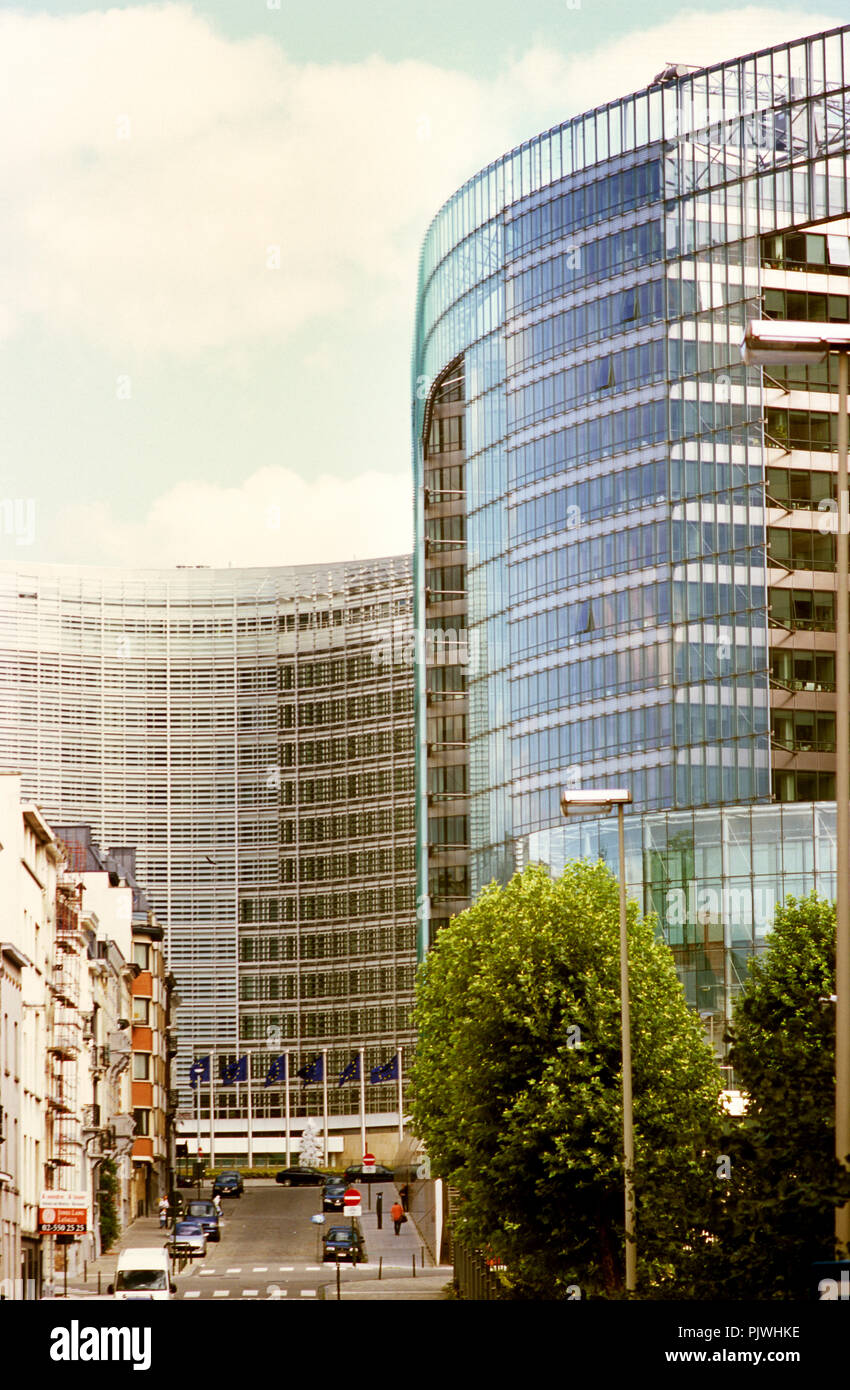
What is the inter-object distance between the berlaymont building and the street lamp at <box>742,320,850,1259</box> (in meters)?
65.6

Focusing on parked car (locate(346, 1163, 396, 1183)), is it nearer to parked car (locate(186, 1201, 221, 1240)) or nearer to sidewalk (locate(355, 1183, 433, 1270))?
sidewalk (locate(355, 1183, 433, 1270))

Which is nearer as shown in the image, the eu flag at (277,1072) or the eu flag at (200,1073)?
the eu flag at (200,1073)

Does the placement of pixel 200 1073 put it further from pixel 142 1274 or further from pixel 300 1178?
pixel 142 1274

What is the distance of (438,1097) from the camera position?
204ft

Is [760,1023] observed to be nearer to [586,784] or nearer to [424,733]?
[586,784]

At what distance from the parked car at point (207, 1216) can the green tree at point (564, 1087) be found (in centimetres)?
4369

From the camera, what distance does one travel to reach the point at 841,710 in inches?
798

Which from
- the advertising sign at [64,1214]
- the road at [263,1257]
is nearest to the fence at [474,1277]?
the road at [263,1257]

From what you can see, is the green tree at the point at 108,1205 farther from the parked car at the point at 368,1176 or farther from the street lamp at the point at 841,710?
the street lamp at the point at 841,710

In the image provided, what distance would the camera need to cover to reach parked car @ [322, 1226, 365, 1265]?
84875 millimetres

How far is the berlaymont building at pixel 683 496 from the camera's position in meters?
91.9

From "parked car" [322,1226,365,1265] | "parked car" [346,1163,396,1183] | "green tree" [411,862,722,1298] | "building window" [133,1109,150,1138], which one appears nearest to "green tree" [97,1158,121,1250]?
"building window" [133,1109,150,1138]

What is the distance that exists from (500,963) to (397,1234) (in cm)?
5689

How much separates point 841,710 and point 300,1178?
474 ft
